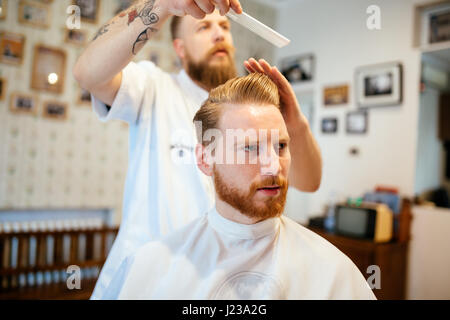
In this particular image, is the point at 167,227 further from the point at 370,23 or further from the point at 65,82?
the point at 65,82

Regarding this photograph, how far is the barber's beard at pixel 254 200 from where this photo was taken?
734mm

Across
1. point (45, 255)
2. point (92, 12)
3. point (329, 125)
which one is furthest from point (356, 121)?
point (45, 255)

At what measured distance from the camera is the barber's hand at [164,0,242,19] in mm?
747

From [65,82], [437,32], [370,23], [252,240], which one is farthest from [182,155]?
[65,82]

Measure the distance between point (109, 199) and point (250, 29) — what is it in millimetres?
2753

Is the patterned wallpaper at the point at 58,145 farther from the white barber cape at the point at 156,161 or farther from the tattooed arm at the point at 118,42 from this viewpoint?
the tattooed arm at the point at 118,42

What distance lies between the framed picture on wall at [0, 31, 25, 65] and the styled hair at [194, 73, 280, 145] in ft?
8.48

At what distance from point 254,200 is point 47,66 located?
2766 millimetres

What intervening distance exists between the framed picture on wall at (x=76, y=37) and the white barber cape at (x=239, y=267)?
8.75ft

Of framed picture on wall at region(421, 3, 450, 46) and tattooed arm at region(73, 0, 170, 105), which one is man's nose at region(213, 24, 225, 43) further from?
framed picture on wall at region(421, 3, 450, 46)

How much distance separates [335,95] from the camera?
7.70 feet
